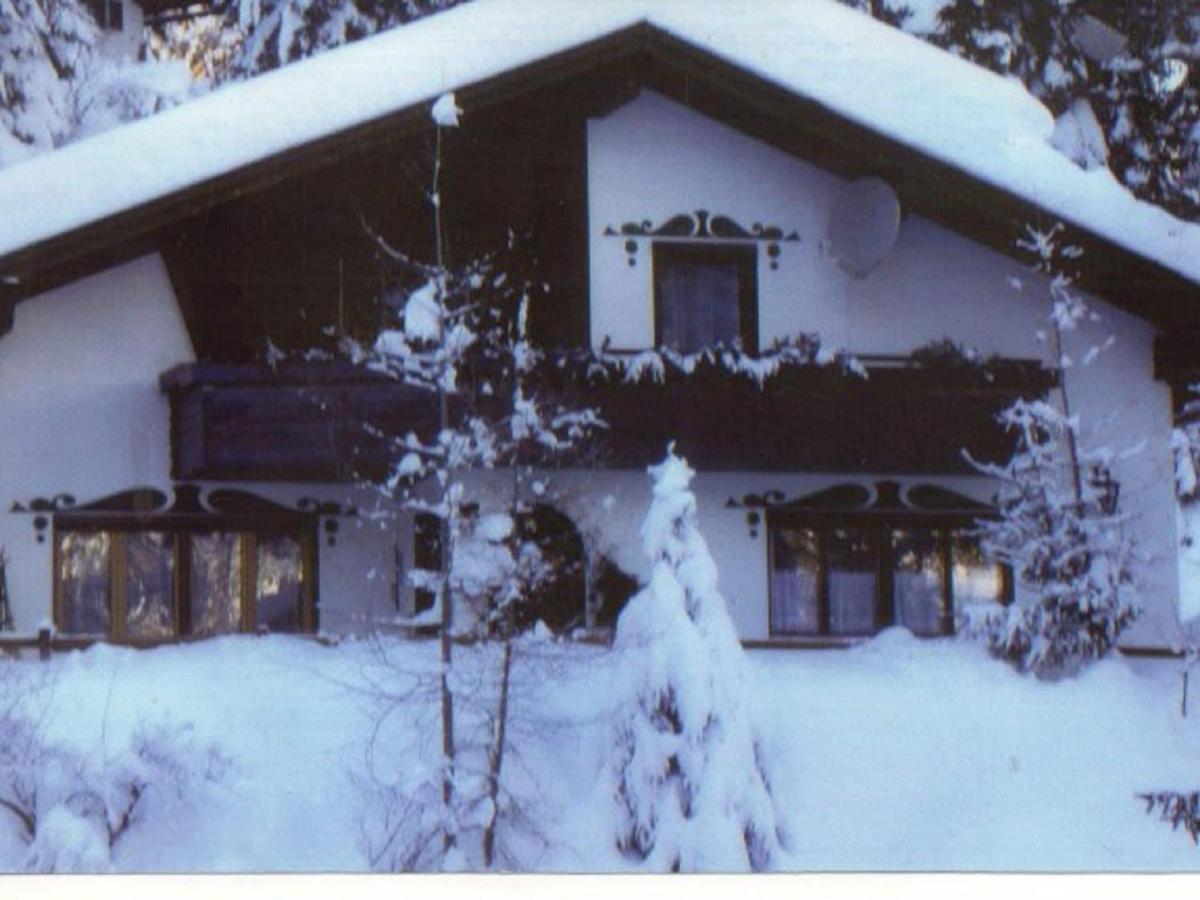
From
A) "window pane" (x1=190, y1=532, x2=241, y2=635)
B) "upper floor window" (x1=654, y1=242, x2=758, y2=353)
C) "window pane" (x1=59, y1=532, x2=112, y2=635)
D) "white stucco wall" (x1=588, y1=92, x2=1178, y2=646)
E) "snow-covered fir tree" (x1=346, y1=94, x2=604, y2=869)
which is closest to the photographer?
"snow-covered fir tree" (x1=346, y1=94, x2=604, y2=869)

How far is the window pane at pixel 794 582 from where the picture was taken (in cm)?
663

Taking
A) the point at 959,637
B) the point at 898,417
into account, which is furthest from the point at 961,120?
the point at 959,637

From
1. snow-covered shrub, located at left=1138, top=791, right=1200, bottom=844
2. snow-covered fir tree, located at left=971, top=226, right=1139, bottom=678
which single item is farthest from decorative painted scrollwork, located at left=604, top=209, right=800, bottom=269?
snow-covered shrub, located at left=1138, top=791, right=1200, bottom=844

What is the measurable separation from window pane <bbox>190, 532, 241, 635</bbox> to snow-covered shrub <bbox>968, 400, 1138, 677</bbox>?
2151 millimetres

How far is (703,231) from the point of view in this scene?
24.0 feet

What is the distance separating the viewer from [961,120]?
6977 mm

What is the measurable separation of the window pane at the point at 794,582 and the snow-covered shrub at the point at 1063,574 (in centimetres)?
53

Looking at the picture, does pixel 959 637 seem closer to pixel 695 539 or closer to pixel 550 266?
pixel 695 539

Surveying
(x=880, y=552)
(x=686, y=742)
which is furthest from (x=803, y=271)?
(x=686, y=742)

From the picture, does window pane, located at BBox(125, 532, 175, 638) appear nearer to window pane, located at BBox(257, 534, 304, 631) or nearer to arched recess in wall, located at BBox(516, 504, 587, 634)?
window pane, located at BBox(257, 534, 304, 631)

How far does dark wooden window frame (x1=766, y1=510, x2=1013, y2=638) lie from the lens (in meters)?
6.62

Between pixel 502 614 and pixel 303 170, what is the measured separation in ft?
5.30

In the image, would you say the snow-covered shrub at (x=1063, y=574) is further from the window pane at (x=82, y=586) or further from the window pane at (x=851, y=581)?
the window pane at (x=82, y=586)

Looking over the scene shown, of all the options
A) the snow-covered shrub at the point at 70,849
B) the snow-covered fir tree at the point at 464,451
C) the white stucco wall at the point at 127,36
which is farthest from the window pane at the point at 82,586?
the white stucco wall at the point at 127,36
